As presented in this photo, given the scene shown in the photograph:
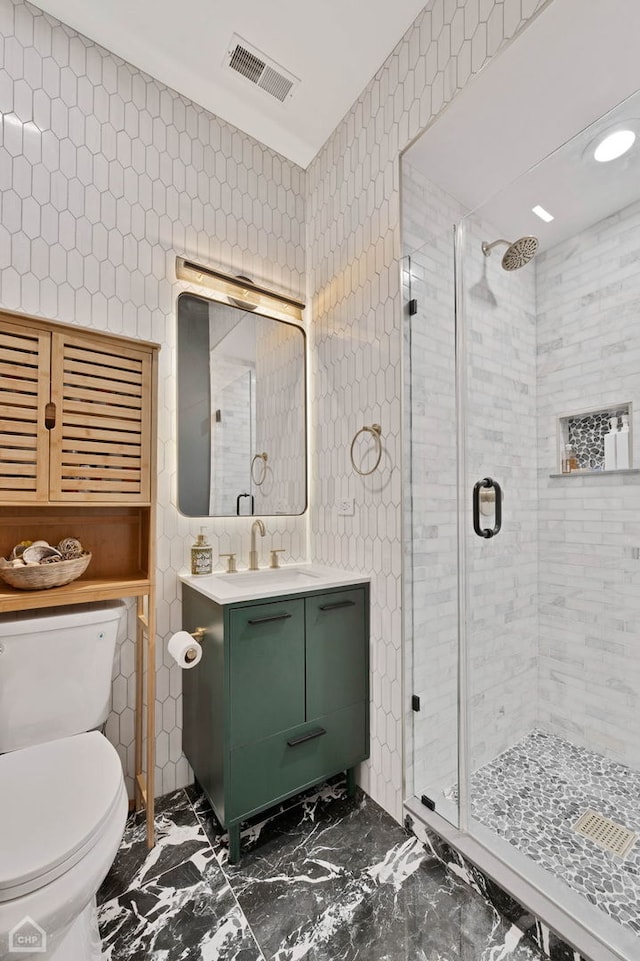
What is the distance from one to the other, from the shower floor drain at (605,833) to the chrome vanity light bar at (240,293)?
2.47 m

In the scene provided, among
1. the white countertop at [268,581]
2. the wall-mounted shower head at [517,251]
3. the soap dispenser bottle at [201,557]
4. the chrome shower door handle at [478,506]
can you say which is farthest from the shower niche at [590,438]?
the soap dispenser bottle at [201,557]

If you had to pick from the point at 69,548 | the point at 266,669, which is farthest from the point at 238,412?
the point at 266,669

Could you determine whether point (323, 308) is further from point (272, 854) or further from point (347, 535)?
point (272, 854)

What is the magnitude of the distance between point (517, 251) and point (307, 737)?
209 cm

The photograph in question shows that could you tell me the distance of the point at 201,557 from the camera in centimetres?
185

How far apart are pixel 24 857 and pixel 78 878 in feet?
0.41

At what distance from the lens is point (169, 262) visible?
1.90 meters

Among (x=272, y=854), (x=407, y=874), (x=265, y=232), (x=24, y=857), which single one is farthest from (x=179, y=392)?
(x=407, y=874)

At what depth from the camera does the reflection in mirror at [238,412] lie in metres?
1.93

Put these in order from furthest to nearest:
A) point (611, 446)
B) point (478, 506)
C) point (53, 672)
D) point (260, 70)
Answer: point (260, 70), point (611, 446), point (478, 506), point (53, 672)

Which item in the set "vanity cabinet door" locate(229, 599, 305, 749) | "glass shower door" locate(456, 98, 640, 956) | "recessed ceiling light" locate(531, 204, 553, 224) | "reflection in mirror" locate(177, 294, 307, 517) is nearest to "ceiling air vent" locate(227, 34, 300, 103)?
"reflection in mirror" locate(177, 294, 307, 517)

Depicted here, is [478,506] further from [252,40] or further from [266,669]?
[252,40]

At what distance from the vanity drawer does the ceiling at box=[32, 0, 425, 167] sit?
271 centimetres

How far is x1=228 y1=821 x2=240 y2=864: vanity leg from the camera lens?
4.70ft
